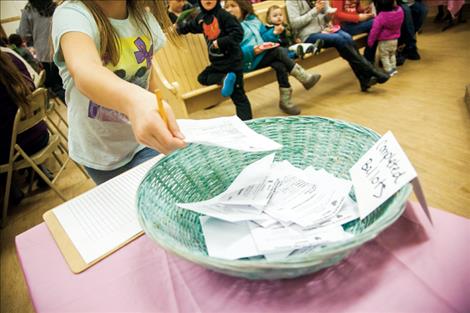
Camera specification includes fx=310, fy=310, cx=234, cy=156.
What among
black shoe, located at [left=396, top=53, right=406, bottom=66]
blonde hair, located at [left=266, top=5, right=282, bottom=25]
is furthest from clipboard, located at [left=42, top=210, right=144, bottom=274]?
black shoe, located at [left=396, top=53, right=406, bottom=66]

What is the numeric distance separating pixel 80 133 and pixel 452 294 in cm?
96

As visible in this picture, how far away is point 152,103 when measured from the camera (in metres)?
0.49

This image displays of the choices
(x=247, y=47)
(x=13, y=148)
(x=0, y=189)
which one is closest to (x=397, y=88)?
(x=247, y=47)

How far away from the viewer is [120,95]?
0.54 meters

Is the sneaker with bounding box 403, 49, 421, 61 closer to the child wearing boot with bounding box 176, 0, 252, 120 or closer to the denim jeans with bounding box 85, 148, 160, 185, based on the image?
the child wearing boot with bounding box 176, 0, 252, 120

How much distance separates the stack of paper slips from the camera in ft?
1.43

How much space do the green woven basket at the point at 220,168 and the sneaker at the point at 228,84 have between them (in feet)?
4.52

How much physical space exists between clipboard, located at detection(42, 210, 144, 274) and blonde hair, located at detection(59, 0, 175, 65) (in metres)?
0.43

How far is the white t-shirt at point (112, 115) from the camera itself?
2.88ft

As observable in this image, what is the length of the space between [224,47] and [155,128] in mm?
1682

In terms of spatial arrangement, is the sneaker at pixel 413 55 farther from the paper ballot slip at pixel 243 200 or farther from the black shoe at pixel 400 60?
the paper ballot slip at pixel 243 200

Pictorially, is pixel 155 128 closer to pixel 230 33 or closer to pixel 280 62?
pixel 230 33

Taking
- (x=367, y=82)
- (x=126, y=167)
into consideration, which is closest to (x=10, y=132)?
(x=126, y=167)

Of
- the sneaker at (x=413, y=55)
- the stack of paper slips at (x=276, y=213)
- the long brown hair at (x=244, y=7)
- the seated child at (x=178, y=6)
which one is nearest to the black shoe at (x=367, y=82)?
the sneaker at (x=413, y=55)
